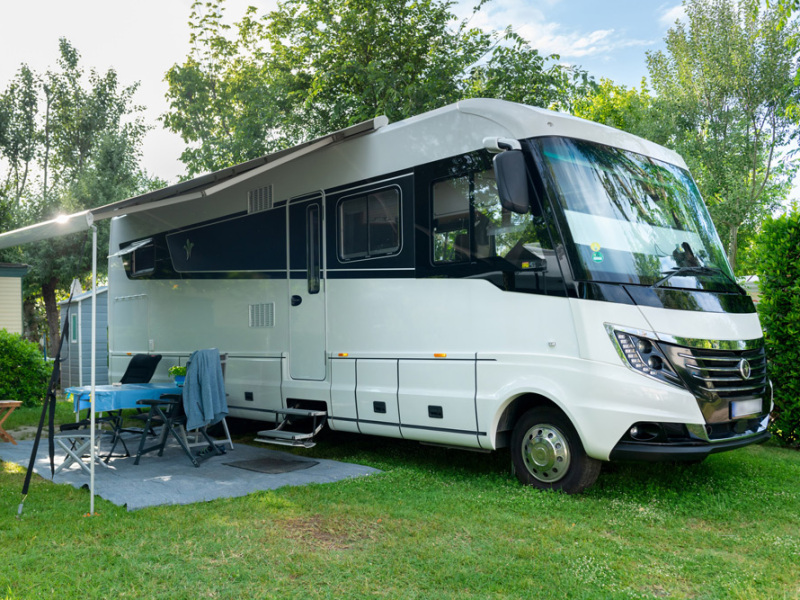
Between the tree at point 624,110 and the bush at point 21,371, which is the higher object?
the tree at point 624,110

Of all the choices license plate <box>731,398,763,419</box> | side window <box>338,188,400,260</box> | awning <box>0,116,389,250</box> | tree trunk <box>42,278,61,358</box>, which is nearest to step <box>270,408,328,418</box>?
side window <box>338,188,400,260</box>

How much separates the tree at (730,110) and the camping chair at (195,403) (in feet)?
60.5

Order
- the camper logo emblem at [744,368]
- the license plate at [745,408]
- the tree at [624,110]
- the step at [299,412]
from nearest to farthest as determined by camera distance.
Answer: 1. the license plate at [745,408]
2. the camper logo emblem at [744,368]
3. the step at [299,412]
4. the tree at [624,110]

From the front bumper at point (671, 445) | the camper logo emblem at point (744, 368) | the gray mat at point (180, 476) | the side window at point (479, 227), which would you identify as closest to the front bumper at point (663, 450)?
the front bumper at point (671, 445)

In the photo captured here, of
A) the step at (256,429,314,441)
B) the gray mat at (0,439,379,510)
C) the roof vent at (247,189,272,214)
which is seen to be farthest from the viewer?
the roof vent at (247,189,272,214)

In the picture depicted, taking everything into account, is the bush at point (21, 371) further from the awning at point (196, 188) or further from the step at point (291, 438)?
the step at point (291, 438)

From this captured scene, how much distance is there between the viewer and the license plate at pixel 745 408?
494cm

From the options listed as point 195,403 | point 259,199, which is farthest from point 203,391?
point 259,199

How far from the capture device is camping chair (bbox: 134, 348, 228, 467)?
21.3ft

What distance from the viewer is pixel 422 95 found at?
1223cm

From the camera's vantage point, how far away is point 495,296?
5.40 metres

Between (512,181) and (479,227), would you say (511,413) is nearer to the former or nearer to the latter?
(479,227)

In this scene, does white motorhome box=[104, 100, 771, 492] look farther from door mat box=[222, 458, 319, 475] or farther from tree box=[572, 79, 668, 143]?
tree box=[572, 79, 668, 143]

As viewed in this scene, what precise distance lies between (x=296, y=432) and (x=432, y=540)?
9.27 feet
